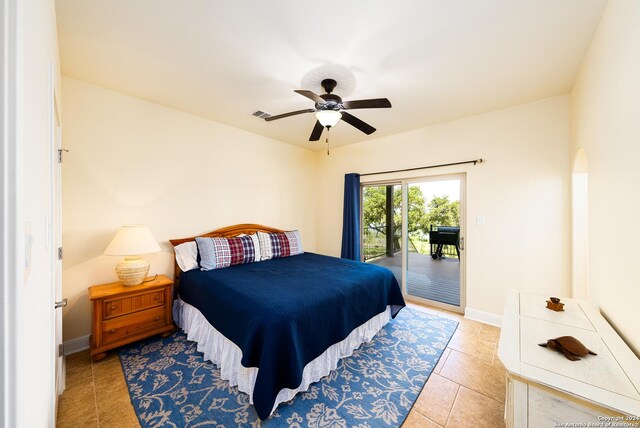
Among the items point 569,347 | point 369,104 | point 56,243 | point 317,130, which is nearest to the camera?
point 569,347

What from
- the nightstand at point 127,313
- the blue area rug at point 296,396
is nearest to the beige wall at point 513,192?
A: the blue area rug at point 296,396

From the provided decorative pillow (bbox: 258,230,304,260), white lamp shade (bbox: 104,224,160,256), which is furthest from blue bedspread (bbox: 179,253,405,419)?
white lamp shade (bbox: 104,224,160,256)

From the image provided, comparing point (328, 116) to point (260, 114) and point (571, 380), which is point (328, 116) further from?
point (571, 380)

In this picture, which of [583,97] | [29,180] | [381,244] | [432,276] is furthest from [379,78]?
[432,276]

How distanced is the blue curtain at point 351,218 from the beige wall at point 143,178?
1.35m

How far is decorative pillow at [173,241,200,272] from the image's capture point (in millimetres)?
2898

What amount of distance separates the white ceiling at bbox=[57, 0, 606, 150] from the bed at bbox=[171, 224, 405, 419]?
6.29ft

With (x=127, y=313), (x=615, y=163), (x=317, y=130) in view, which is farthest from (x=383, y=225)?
(x=127, y=313)

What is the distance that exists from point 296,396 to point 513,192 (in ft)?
10.5

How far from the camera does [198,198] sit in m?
3.36

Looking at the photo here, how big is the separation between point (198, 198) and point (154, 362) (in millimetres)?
1917

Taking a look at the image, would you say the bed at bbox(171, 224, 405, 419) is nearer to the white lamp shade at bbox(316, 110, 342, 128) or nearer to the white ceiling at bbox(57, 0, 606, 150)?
the white lamp shade at bbox(316, 110, 342, 128)

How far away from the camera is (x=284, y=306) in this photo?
1.89 meters

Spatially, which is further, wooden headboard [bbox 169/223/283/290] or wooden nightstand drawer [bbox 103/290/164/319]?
wooden headboard [bbox 169/223/283/290]
